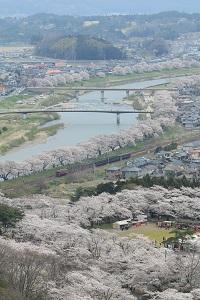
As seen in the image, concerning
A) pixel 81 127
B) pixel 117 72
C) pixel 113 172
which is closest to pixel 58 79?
pixel 117 72

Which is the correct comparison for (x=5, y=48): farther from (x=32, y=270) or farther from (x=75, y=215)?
(x=32, y=270)

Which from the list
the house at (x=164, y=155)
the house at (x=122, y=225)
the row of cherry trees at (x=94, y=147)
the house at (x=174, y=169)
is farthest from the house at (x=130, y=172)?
the house at (x=122, y=225)

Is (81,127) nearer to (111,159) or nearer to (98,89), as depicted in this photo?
(111,159)

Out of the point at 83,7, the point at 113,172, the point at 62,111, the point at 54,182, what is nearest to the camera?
the point at 54,182

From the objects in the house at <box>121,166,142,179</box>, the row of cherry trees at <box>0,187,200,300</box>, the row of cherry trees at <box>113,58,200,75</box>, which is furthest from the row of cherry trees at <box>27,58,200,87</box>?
the row of cherry trees at <box>0,187,200,300</box>

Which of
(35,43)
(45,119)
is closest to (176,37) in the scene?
(35,43)

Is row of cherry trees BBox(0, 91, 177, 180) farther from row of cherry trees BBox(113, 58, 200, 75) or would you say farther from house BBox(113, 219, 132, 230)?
row of cherry trees BBox(113, 58, 200, 75)
